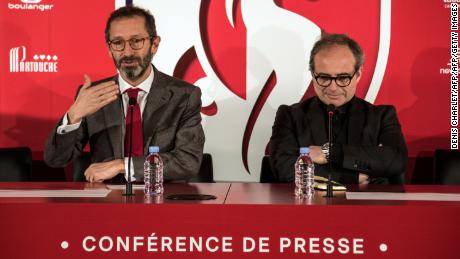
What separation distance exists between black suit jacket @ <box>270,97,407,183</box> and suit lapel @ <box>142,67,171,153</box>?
651 millimetres

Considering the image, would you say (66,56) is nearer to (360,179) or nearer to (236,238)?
(360,179)

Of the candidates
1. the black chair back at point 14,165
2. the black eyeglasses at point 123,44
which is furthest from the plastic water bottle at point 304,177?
the black chair back at point 14,165

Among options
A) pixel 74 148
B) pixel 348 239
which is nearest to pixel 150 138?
pixel 74 148

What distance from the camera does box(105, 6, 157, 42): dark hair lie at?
13.6ft

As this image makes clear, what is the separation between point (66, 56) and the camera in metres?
4.67

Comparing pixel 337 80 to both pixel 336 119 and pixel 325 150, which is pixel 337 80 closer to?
pixel 336 119

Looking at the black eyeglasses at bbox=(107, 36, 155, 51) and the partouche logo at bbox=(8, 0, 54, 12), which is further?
the partouche logo at bbox=(8, 0, 54, 12)

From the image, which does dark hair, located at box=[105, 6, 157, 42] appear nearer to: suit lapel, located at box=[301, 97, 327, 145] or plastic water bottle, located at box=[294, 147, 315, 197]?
suit lapel, located at box=[301, 97, 327, 145]

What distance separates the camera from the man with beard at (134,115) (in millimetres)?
3830

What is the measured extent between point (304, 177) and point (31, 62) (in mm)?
2285

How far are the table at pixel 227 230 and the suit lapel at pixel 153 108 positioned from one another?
136 cm

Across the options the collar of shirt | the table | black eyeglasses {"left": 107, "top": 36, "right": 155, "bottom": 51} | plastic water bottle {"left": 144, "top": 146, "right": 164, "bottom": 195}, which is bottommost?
the table

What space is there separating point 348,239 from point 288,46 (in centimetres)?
219

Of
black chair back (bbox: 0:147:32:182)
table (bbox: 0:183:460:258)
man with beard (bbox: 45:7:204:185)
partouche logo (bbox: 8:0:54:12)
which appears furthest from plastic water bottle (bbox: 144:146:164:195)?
partouche logo (bbox: 8:0:54:12)
